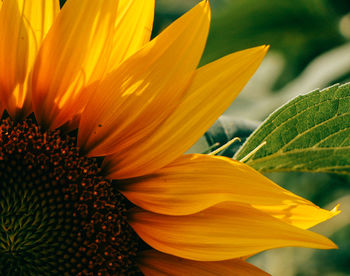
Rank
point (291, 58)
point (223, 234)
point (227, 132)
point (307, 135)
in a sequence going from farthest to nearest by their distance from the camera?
point (291, 58)
point (227, 132)
point (307, 135)
point (223, 234)

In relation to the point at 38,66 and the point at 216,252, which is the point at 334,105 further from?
the point at 38,66

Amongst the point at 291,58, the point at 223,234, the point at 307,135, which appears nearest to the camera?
the point at 223,234

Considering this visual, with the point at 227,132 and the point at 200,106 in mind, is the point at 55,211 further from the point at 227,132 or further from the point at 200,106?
A: the point at 227,132

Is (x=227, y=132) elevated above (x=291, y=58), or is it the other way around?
(x=291, y=58)

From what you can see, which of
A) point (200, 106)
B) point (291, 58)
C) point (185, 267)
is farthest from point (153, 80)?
point (291, 58)

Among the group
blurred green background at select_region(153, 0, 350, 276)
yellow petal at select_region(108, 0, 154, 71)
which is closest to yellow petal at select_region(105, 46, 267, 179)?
yellow petal at select_region(108, 0, 154, 71)

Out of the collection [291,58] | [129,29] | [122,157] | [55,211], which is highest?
[291,58]

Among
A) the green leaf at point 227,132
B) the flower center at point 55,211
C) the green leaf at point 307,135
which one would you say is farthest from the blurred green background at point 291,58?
the flower center at point 55,211
